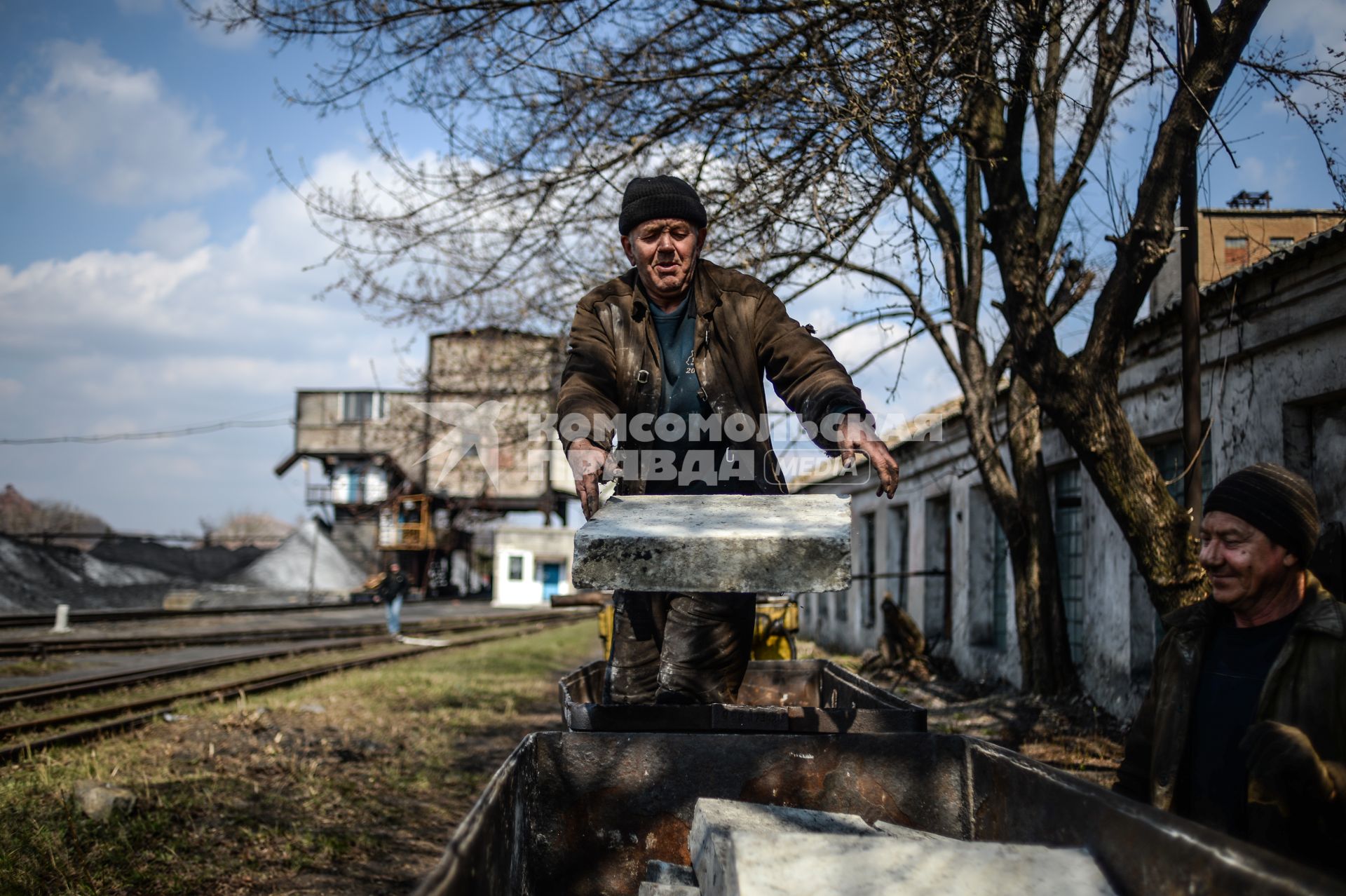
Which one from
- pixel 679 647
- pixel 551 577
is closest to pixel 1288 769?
pixel 679 647

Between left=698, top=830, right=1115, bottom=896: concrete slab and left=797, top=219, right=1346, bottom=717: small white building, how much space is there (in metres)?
2.31

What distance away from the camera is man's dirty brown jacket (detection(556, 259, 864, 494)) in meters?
3.13

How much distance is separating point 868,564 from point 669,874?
2012cm

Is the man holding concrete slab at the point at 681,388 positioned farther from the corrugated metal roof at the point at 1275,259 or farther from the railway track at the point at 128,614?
the railway track at the point at 128,614

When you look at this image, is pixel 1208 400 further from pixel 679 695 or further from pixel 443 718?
pixel 443 718

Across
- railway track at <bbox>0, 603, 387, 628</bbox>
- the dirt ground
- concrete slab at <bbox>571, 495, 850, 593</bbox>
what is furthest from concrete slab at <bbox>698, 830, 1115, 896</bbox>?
railway track at <bbox>0, 603, 387, 628</bbox>

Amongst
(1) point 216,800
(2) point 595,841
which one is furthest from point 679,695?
(1) point 216,800

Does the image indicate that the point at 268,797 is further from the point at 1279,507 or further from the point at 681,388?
the point at 1279,507

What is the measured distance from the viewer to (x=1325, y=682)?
2438 mm

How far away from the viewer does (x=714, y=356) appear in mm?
3213

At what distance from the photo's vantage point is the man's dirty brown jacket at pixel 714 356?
3135 mm

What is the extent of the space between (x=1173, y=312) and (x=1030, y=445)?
6.13ft

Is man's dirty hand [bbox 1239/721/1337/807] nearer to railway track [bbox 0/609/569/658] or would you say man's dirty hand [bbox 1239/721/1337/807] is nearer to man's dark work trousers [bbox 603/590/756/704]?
man's dark work trousers [bbox 603/590/756/704]

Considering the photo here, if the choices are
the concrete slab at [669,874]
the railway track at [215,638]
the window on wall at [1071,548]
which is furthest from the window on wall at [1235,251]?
the railway track at [215,638]
